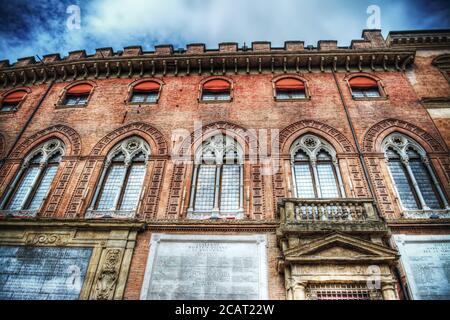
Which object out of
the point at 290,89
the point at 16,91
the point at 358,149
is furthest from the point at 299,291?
the point at 16,91

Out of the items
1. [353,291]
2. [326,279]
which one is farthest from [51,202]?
[353,291]

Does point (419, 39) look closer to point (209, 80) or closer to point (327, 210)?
point (209, 80)

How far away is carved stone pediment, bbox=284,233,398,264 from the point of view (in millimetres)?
7602

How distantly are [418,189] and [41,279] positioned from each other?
11.9m

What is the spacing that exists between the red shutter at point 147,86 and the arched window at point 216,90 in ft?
7.33

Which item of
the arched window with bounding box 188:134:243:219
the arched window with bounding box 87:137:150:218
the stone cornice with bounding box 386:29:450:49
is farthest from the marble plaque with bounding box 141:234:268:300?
the stone cornice with bounding box 386:29:450:49

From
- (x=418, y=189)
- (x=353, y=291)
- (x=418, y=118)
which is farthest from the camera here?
(x=418, y=118)

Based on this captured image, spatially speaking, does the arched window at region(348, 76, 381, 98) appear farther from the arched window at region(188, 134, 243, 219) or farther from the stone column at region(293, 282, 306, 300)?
the stone column at region(293, 282, 306, 300)

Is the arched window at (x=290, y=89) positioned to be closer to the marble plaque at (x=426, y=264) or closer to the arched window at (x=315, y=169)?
the arched window at (x=315, y=169)

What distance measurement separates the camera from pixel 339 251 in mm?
7898

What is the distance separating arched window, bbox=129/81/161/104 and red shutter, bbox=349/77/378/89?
8.78 meters

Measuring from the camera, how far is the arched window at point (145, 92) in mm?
13490

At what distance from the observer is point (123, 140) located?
1184 centimetres
